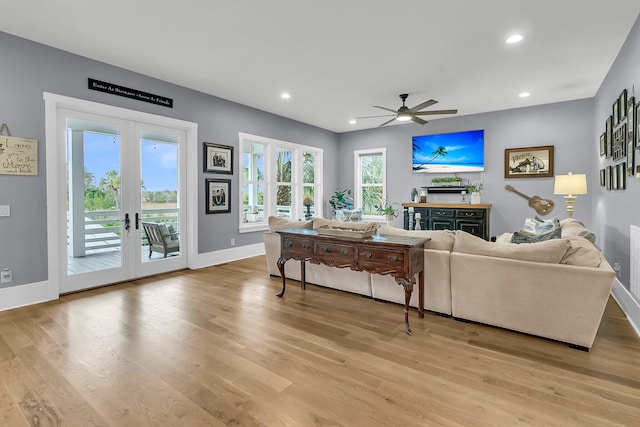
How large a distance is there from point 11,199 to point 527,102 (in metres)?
7.72

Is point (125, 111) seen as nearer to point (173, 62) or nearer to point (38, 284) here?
point (173, 62)

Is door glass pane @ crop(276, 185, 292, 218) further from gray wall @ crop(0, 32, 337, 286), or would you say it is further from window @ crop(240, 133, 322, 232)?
gray wall @ crop(0, 32, 337, 286)

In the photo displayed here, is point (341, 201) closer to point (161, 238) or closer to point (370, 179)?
point (370, 179)

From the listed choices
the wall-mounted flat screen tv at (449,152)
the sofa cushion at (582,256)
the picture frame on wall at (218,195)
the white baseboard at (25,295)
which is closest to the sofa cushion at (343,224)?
the sofa cushion at (582,256)

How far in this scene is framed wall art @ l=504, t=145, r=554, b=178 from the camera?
605cm

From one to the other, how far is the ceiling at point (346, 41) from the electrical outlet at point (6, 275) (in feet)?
8.21

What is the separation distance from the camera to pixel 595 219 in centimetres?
536

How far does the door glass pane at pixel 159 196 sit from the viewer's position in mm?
4703

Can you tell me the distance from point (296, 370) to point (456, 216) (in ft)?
17.2

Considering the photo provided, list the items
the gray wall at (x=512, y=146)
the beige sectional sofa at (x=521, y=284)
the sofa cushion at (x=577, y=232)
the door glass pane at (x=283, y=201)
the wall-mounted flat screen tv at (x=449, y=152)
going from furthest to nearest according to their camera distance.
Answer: the door glass pane at (x=283, y=201) < the wall-mounted flat screen tv at (x=449, y=152) < the gray wall at (x=512, y=146) < the sofa cushion at (x=577, y=232) < the beige sectional sofa at (x=521, y=284)

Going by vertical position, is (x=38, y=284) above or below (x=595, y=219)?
below

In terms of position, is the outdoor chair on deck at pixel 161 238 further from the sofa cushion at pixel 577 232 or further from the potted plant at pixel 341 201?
the sofa cushion at pixel 577 232

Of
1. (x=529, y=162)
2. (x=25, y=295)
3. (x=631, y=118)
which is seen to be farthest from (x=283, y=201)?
(x=631, y=118)

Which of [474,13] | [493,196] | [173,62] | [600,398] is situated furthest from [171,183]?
[493,196]
